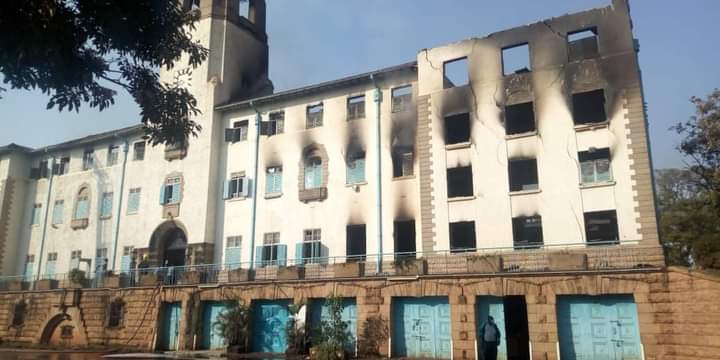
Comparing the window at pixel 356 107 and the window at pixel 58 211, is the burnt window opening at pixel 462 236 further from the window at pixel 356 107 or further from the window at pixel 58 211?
the window at pixel 58 211

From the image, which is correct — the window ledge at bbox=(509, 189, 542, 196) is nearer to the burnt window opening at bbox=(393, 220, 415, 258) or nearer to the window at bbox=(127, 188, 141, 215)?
the burnt window opening at bbox=(393, 220, 415, 258)

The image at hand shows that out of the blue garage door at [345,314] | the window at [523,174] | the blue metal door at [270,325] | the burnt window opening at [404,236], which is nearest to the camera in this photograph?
the blue garage door at [345,314]

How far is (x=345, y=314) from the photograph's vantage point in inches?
901

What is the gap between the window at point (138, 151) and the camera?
3403 cm

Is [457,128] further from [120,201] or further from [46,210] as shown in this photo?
[46,210]

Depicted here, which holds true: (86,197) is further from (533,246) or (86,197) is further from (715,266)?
(715,266)

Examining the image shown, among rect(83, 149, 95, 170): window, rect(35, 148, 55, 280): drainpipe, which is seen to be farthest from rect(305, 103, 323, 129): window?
rect(35, 148, 55, 280): drainpipe

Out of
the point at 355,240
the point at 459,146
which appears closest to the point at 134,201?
the point at 355,240

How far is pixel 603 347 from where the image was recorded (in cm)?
1847

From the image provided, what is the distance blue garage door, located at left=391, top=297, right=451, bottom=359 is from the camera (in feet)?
68.2

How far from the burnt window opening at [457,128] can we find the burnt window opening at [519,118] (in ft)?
6.21

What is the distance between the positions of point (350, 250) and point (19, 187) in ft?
89.9

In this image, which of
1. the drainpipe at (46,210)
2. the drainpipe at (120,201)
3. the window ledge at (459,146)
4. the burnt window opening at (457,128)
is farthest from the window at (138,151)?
the window ledge at (459,146)

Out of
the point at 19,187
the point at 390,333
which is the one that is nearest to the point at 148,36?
the point at 390,333
